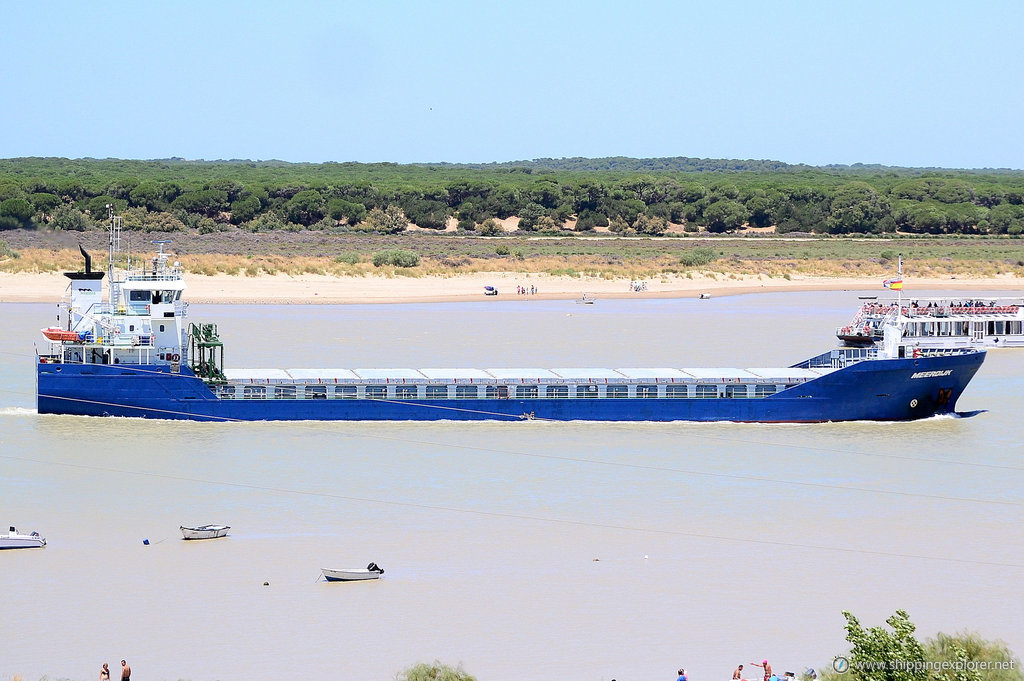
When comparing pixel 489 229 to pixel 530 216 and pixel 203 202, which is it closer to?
pixel 530 216

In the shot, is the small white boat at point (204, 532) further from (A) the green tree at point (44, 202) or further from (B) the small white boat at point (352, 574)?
(A) the green tree at point (44, 202)

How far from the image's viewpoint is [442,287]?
95.4m

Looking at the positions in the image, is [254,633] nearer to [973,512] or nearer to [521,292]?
[973,512]

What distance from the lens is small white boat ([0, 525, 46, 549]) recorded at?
29.2 metres

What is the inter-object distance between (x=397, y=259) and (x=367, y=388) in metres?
61.5

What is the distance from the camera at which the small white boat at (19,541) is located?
1148 inches

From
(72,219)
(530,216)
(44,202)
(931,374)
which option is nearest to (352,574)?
(931,374)

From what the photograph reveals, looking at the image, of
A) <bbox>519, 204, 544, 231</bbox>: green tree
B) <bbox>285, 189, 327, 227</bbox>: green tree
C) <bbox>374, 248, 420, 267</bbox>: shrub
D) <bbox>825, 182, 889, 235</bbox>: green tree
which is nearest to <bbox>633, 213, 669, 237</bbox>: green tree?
<bbox>519, 204, 544, 231</bbox>: green tree

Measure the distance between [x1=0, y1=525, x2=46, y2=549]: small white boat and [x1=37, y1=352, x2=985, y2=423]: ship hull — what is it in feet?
48.8

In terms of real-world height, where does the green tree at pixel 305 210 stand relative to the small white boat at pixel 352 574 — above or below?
above

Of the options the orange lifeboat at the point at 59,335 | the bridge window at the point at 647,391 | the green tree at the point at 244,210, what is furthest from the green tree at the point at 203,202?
the bridge window at the point at 647,391

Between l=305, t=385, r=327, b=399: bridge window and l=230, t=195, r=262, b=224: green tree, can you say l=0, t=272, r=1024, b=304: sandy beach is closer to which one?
l=305, t=385, r=327, b=399: bridge window

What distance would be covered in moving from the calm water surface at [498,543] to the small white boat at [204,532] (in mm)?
370

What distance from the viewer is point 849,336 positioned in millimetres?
64625
